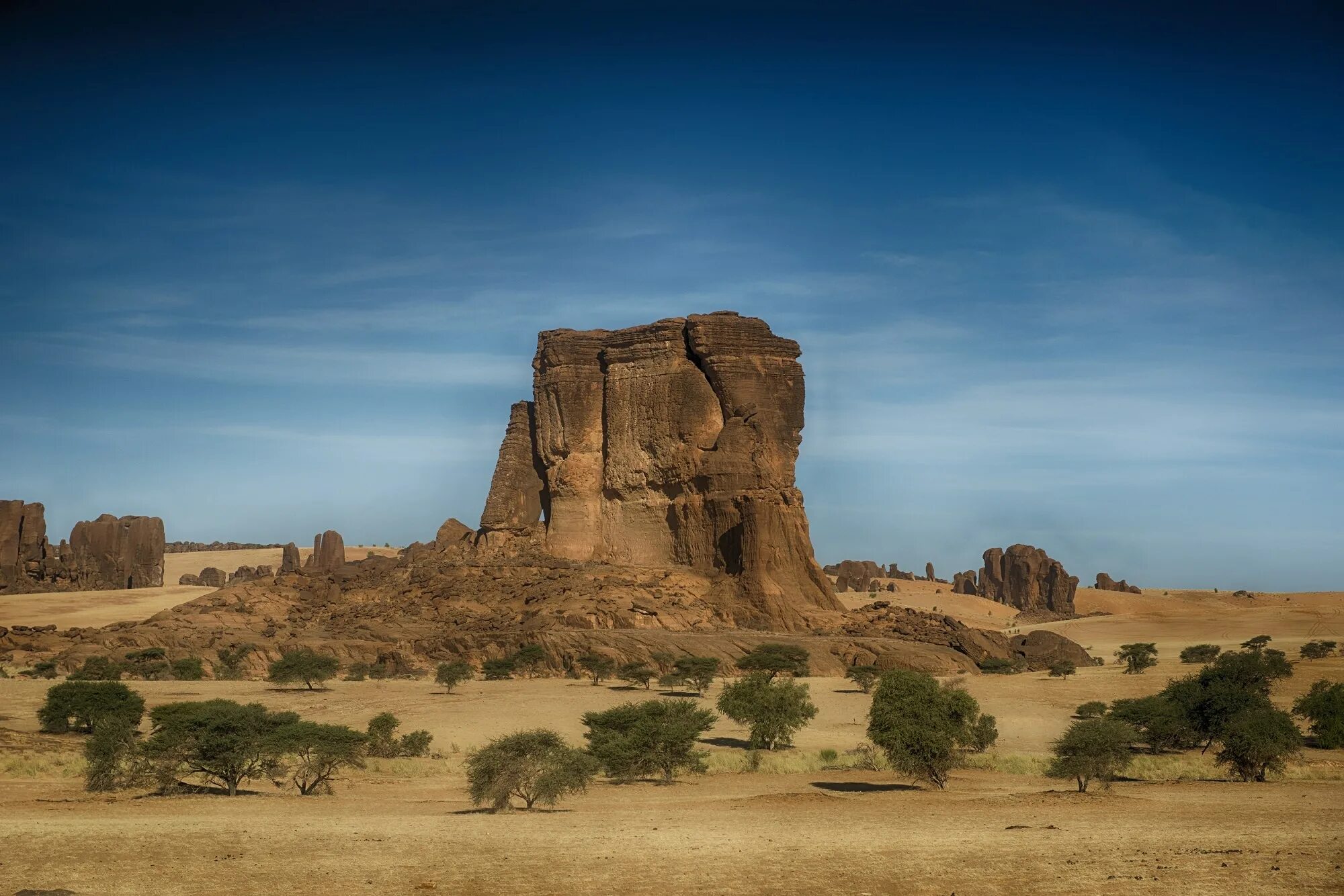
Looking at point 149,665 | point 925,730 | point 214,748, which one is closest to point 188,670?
point 149,665

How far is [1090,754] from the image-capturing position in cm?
2592

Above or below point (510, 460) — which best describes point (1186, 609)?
below

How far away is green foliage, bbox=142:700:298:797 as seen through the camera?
79.8ft

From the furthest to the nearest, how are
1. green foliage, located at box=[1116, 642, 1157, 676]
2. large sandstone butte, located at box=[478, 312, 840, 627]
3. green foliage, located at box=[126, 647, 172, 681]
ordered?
large sandstone butte, located at box=[478, 312, 840, 627] < green foliage, located at box=[1116, 642, 1157, 676] < green foliage, located at box=[126, 647, 172, 681]

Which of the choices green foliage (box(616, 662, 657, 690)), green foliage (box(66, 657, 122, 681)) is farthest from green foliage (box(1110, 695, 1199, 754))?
→ green foliage (box(66, 657, 122, 681))

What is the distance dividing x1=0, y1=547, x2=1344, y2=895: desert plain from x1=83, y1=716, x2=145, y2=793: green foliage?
2.34 feet

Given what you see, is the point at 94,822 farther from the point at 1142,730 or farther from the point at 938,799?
the point at 1142,730

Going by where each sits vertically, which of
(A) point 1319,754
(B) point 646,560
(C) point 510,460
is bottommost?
(A) point 1319,754

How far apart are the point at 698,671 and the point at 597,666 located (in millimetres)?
5345

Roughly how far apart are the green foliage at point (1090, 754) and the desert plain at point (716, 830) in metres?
0.68

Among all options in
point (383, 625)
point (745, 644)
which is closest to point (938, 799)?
point (745, 644)

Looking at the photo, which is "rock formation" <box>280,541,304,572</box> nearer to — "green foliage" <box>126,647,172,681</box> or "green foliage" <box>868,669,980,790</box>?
"green foliage" <box>126,647,172,681</box>

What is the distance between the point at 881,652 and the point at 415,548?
187 feet

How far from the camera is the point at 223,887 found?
14.6m
